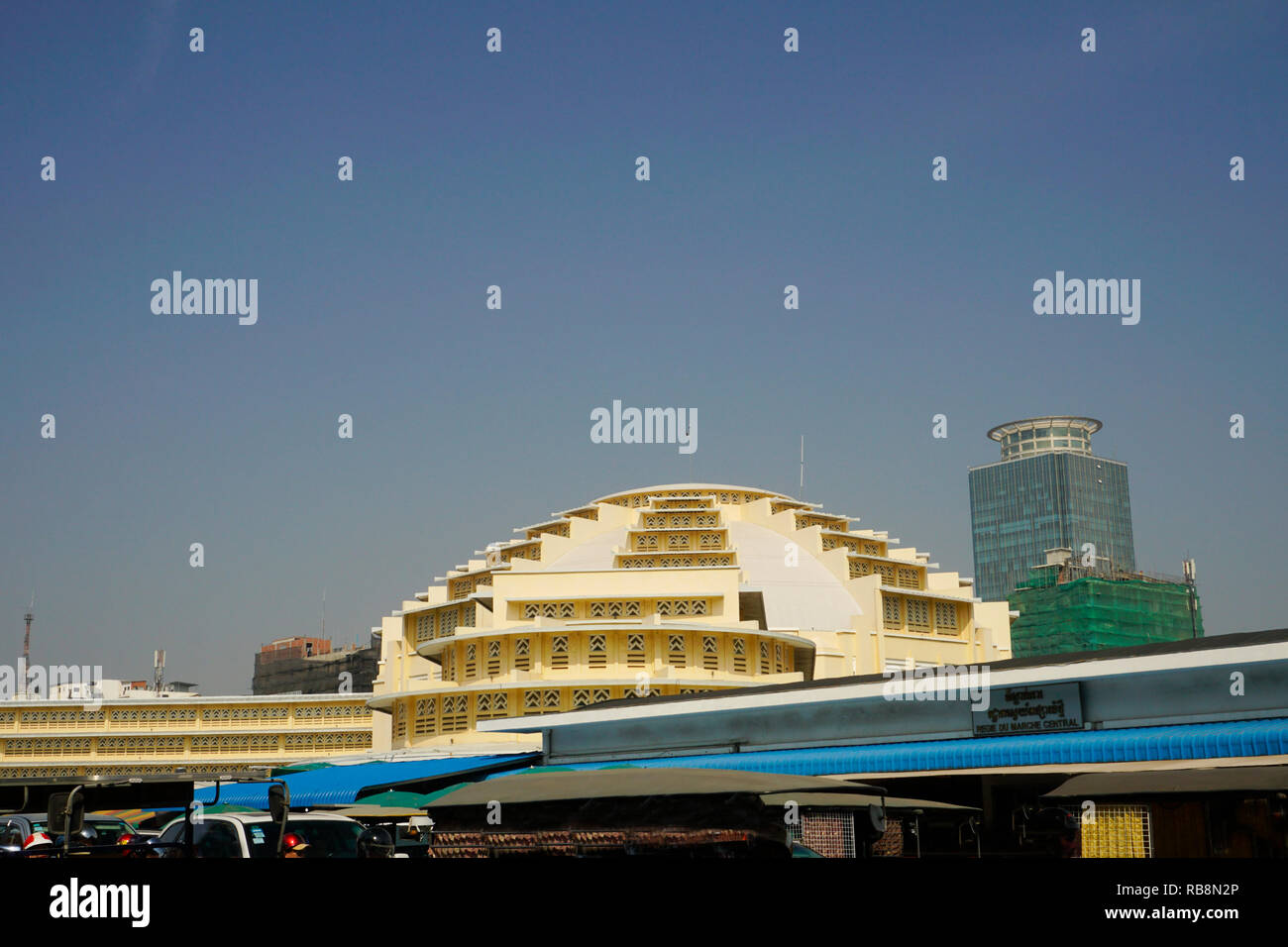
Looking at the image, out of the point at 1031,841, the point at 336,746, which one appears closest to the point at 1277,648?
the point at 1031,841

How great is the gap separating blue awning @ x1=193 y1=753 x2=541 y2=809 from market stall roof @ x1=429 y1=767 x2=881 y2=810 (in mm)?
20484

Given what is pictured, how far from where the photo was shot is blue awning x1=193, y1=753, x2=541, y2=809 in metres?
34.1

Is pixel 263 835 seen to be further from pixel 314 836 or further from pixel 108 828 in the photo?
pixel 108 828

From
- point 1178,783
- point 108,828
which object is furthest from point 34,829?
point 1178,783

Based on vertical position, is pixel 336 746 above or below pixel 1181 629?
below

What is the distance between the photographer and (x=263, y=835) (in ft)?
51.2

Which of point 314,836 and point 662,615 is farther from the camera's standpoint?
→ point 662,615

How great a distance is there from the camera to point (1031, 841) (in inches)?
1126

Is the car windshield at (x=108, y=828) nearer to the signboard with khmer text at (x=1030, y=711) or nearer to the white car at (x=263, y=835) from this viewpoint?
the white car at (x=263, y=835)

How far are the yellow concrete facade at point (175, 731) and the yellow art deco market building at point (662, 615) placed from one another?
25831 mm

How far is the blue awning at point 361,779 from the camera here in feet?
112

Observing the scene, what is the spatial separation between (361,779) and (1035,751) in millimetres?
18852
